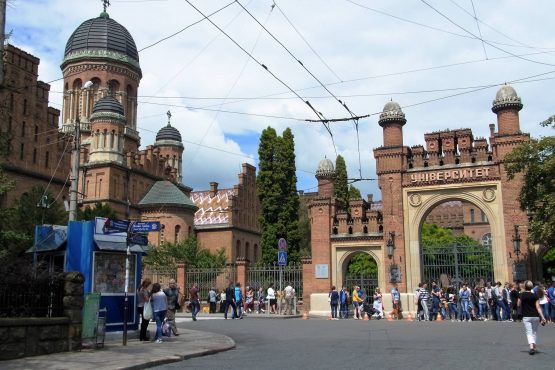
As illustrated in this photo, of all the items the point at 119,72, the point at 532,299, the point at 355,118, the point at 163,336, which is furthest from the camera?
the point at 119,72

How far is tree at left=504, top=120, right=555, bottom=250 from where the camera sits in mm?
22531

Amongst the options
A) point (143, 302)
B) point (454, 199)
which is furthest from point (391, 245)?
point (143, 302)

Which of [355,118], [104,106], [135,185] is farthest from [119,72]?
[355,118]

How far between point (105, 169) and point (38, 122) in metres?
8.27

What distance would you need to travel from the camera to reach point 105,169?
49.5m

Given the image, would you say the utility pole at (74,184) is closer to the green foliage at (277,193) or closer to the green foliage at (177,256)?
the green foliage at (177,256)

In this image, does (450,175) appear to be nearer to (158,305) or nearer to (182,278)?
(182,278)

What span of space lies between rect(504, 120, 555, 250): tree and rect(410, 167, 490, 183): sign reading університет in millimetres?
3456

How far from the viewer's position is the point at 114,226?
1410 cm

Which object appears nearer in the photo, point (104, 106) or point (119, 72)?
point (104, 106)

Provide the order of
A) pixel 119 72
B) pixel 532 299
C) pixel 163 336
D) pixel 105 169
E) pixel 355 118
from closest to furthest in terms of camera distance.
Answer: pixel 532 299
pixel 163 336
pixel 355 118
pixel 105 169
pixel 119 72

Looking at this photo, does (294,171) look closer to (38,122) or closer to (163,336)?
(38,122)

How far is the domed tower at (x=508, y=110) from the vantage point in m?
27.7

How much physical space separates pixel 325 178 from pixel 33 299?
2218 cm
